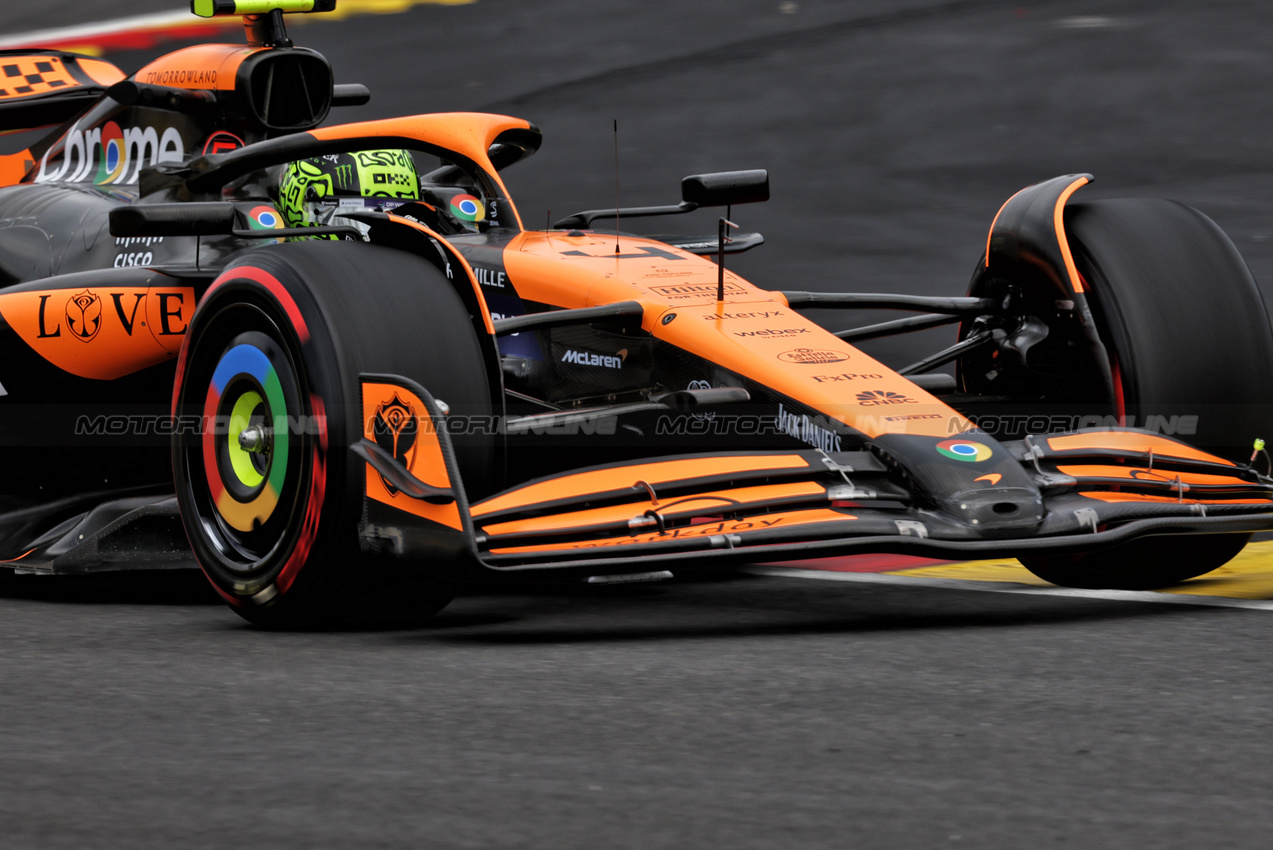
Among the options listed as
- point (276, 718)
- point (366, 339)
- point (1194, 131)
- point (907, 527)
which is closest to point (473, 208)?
point (366, 339)

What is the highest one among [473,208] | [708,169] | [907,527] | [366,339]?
[708,169]

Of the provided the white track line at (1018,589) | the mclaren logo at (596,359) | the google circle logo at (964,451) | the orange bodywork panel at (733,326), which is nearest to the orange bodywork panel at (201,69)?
the orange bodywork panel at (733,326)

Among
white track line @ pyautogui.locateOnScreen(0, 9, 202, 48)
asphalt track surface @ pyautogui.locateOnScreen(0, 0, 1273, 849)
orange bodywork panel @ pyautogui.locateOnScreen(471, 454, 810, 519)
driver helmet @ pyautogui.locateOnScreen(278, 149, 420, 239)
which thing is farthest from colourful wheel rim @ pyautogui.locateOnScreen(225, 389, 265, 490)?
white track line @ pyautogui.locateOnScreen(0, 9, 202, 48)

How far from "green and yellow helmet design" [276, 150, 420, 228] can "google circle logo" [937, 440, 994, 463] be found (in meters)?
2.57

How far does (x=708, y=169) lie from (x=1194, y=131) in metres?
3.37

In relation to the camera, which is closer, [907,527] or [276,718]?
[276,718]

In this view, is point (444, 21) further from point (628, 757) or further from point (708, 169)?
point (628, 757)

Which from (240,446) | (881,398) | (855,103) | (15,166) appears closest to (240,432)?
(240,446)

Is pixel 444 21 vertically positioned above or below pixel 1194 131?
above

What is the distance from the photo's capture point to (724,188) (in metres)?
5.55

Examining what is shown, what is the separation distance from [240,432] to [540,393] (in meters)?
1.03

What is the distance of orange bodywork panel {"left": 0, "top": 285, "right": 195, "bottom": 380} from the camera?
556 centimetres

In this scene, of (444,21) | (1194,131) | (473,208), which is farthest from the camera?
(444,21)

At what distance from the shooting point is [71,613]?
5004mm
